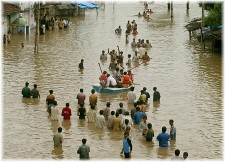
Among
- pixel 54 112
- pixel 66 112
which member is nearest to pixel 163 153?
pixel 66 112

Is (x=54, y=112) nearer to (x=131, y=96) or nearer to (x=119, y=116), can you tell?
(x=119, y=116)

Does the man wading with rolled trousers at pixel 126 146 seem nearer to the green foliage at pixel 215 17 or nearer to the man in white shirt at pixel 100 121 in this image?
the man in white shirt at pixel 100 121

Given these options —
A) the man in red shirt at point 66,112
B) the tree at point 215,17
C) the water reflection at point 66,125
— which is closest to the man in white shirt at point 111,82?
the man in red shirt at point 66,112

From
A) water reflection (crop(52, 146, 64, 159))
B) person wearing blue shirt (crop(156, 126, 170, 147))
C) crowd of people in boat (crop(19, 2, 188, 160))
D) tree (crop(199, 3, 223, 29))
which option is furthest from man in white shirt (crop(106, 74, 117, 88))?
tree (crop(199, 3, 223, 29))

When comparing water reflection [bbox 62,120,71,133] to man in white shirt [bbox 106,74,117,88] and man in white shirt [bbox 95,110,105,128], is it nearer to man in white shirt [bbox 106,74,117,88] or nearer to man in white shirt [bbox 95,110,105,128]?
man in white shirt [bbox 95,110,105,128]

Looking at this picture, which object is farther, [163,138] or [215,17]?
[215,17]

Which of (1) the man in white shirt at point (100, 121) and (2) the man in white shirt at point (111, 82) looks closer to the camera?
(1) the man in white shirt at point (100, 121)

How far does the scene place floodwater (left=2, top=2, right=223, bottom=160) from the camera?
61.8 feet

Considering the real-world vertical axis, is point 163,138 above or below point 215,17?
below

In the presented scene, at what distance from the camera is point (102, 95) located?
25844mm

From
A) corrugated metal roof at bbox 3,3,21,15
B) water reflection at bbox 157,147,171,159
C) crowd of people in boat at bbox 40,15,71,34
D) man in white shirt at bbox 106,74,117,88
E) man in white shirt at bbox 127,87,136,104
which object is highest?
corrugated metal roof at bbox 3,3,21,15

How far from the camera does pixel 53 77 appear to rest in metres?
29.4

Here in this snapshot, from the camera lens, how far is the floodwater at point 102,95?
18.8 meters

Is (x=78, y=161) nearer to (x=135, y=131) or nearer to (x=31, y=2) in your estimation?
(x=135, y=131)
